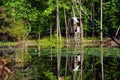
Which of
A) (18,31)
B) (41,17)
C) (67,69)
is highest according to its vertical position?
(67,69)

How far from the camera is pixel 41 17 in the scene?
187 feet

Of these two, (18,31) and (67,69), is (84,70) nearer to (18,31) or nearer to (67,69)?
(67,69)

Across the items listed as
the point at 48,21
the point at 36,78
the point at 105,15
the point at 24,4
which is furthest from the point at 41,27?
the point at 36,78

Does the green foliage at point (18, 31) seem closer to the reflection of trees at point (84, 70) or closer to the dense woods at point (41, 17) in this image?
the dense woods at point (41, 17)

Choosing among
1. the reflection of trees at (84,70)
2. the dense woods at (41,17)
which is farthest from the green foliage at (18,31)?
the reflection of trees at (84,70)

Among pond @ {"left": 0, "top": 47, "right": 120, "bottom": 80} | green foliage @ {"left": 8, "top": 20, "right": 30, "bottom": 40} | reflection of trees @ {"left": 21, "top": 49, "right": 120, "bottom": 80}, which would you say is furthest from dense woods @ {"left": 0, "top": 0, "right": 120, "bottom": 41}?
reflection of trees @ {"left": 21, "top": 49, "right": 120, "bottom": 80}

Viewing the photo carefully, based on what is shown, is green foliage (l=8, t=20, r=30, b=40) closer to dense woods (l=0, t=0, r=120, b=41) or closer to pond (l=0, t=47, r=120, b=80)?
dense woods (l=0, t=0, r=120, b=41)

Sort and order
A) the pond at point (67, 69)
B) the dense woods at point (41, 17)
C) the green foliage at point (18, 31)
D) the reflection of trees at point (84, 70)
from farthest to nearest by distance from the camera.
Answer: the dense woods at point (41, 17)
the green foliage at point (18, 31)
the pond at point (67, 69)
the reflection of trees at point (84, 70)

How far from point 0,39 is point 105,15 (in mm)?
17332

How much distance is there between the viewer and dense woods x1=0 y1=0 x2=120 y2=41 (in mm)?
52812

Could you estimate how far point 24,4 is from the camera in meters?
59.3

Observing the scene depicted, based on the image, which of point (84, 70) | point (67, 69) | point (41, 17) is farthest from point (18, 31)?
point (84, 70)

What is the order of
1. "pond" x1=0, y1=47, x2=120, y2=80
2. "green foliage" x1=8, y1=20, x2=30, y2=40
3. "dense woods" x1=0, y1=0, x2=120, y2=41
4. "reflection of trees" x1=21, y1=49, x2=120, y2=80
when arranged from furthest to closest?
"dense woods" x1=0, y1=0, x2=120, y2=41 < "green foliage" x1=8, y1=20, x2=30, y2=40 < "pond" x1=0, y1=47, x2=120, y2=80 < "reflection of trees" x1=21, y1=49, x2=120, y2=80

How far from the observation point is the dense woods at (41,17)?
52.8 metres
